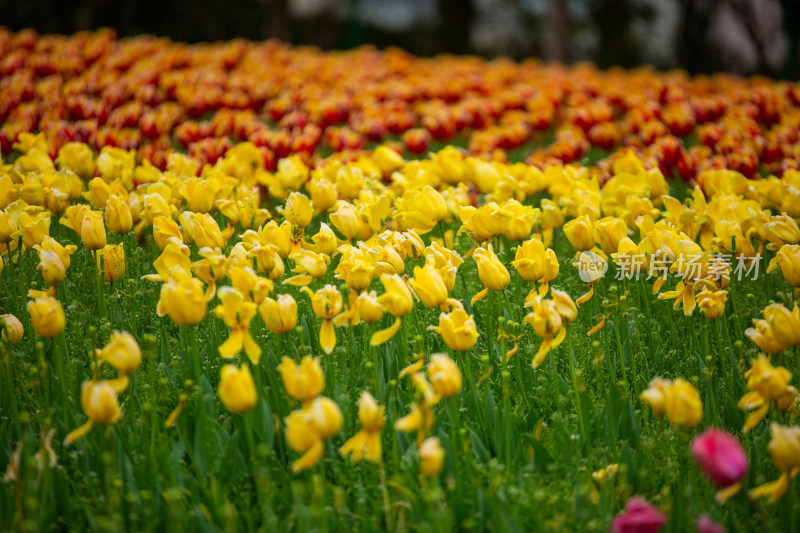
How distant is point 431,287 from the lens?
199 centimetres

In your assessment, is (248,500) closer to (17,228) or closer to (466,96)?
(17,228)

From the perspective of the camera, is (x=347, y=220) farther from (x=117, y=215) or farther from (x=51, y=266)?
(x=51, y=266)

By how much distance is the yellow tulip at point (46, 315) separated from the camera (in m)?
1.86

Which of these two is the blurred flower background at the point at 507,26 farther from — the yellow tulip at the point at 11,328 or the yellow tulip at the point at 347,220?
the yellow tulip at the point at 11,328

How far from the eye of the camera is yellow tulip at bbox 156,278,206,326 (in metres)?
1.81

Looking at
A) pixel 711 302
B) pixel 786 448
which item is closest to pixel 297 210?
pixel 711 302

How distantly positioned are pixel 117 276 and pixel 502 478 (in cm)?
145

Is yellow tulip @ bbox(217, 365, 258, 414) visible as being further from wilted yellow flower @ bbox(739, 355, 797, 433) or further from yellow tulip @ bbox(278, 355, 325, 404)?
wilted yellow flower @ bbox(739, 355, 797, 433)

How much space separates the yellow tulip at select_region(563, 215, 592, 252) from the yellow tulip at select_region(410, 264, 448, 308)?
1.94 feet

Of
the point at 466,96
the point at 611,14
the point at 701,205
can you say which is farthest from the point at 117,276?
the point at 611,14

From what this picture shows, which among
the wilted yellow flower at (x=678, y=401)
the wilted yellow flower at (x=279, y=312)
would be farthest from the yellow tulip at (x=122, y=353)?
the wilted yellow flower at (x=678, y=401)

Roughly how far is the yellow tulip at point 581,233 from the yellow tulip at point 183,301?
1.17 m

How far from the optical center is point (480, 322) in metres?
2.84

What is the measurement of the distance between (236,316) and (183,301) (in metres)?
0.13
